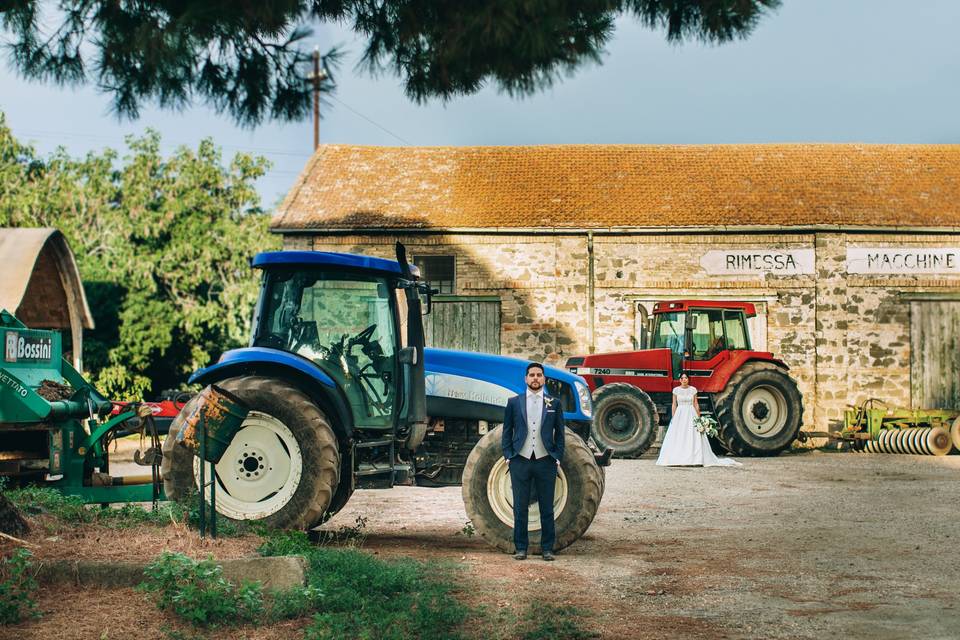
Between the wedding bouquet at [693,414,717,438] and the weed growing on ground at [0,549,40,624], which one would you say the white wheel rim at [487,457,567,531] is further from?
the wedding bouquet at [693,414,717,438]

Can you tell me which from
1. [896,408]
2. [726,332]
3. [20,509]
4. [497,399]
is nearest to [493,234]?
[726,332]

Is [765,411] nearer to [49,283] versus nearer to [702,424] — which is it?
[702,424]

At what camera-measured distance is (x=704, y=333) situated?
18.9 metres

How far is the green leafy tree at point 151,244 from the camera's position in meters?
26.3

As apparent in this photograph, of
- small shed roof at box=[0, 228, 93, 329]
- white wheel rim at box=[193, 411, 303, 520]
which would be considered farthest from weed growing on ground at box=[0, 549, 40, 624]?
small shed roof at box=[0, 228, 93, 329]

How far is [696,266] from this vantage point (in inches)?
914

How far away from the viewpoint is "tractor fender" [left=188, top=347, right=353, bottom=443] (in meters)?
8.55

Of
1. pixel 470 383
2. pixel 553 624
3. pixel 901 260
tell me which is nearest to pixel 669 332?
pixel 901 260

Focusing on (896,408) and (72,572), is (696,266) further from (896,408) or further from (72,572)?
(72,572)

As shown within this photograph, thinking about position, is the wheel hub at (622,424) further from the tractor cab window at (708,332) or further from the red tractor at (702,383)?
the tractor cab window at (708,332)

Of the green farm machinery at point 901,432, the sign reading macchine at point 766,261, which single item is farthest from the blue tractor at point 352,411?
the sign reading macchine at point 766,261

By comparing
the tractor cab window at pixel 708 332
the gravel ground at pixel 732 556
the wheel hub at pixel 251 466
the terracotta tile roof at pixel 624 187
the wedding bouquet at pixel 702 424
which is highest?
the terracotta tile roof at pixel 624 187

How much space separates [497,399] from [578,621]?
3.36 m

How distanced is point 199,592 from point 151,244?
78.9ft
